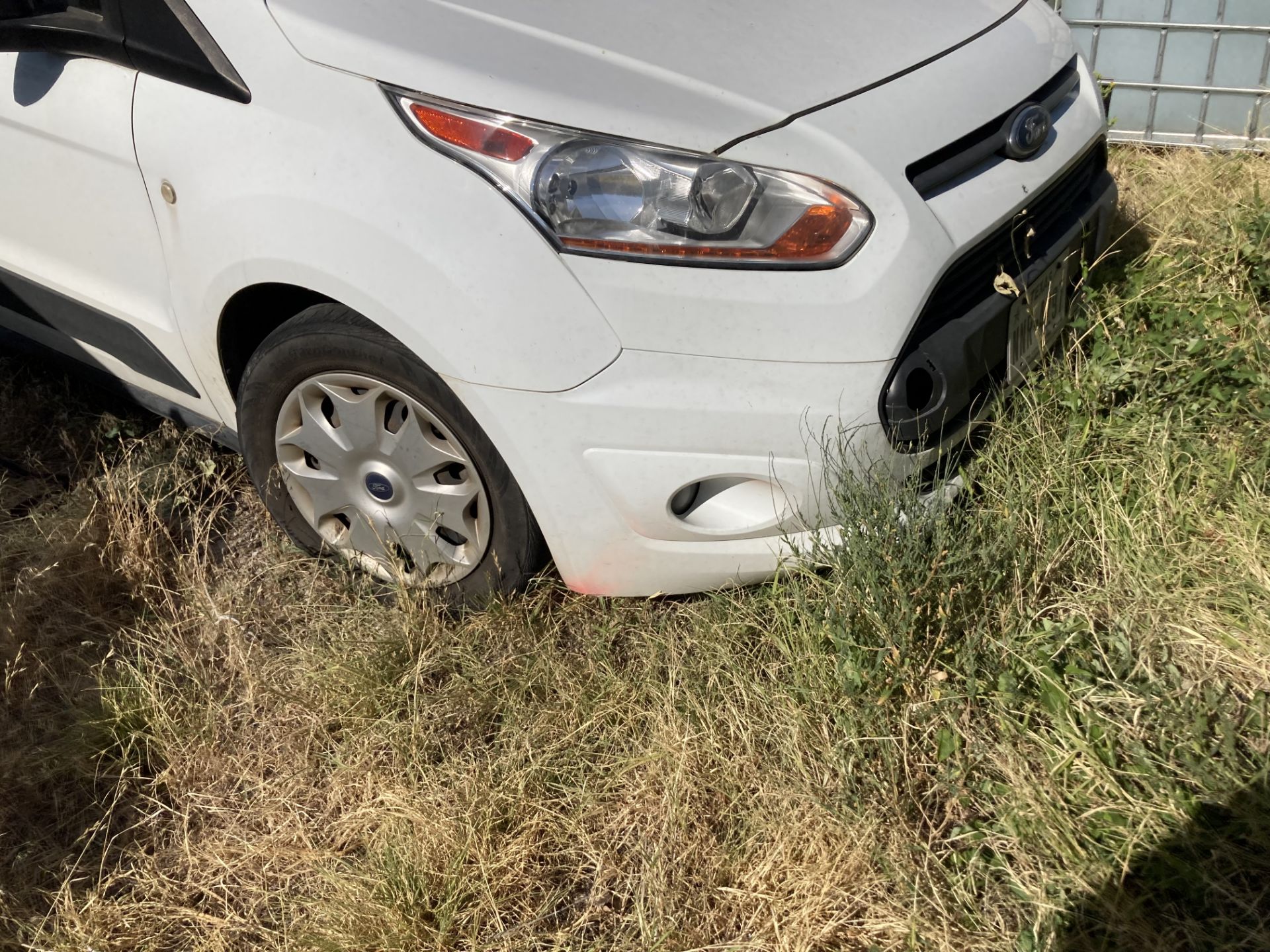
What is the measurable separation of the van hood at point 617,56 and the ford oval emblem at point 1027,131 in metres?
0.22

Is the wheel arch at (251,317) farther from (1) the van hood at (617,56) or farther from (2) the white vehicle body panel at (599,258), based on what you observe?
(1) the van hood at (617,56)

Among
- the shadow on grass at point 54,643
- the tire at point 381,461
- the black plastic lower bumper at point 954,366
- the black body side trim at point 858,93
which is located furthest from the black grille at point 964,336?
the shadow on grass at point 54,643

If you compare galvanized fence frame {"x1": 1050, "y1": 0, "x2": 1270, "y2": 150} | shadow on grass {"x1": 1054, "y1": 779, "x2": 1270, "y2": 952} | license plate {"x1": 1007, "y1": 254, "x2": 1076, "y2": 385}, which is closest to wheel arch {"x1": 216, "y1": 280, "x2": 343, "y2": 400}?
license plate {"x1": 1007, "y1": 254, "x2": 1076, "y2": 385}

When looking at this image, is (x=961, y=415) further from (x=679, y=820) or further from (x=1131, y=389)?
(x=679, y=820)

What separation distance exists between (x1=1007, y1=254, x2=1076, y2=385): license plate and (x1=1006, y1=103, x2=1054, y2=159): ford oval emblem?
0.83 feet

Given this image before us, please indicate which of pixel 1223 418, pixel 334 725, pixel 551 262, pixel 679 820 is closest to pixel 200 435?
pixel 334 725

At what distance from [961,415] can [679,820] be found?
3.23ft

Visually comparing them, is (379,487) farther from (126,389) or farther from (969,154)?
(969,154)

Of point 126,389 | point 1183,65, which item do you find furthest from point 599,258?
point 1183,65

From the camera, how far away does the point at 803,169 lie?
1982 mm

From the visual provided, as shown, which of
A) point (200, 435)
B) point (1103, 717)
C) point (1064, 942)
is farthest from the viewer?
point (200, 435)

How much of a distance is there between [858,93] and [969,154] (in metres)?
0.27

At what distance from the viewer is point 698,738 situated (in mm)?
2064

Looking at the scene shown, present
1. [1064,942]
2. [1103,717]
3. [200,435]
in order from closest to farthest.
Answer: [1064,942], [1103,717], [200,435]
